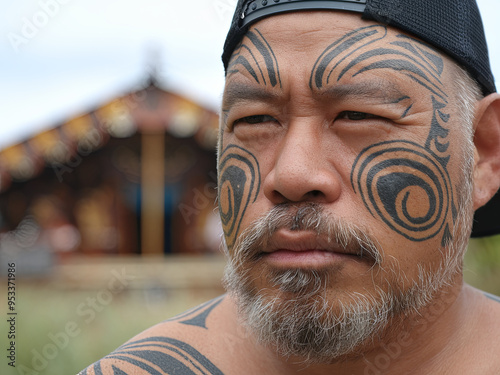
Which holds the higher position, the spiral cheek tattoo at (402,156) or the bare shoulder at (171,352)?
the spiral cheek tattoo at (402,156)

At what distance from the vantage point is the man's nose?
1883mm

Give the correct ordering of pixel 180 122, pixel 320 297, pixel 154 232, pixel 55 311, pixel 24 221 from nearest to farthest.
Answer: pixel 320 297, pixel 55 311, pixel 180 122, pixel 154 232, pixel 24 221

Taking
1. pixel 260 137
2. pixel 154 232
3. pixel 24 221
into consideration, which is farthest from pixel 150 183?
pixel 260 137

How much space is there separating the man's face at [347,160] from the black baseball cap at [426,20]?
0.04 m

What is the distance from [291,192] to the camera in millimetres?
1906

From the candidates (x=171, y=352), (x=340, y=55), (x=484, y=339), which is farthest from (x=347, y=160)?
(x=171, y=352)

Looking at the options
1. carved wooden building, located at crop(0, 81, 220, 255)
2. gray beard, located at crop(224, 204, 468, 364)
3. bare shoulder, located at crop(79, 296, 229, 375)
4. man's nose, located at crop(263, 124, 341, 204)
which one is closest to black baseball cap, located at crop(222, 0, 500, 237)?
man's nose, located at crop(263, 124, 341, 204)

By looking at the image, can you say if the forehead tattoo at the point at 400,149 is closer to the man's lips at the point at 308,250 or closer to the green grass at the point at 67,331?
the man's lips at the point at 308,250

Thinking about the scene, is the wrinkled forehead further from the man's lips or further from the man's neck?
the man's neck

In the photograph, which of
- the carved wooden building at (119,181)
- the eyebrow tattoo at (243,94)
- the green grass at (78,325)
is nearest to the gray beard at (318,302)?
the eyebrow tattoo at (243,94)

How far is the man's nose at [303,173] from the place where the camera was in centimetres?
188

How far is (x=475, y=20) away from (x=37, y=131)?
33.1 feet

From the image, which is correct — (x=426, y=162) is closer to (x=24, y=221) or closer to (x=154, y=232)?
(x=154, y=232)

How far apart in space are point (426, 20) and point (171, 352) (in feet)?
5.63
